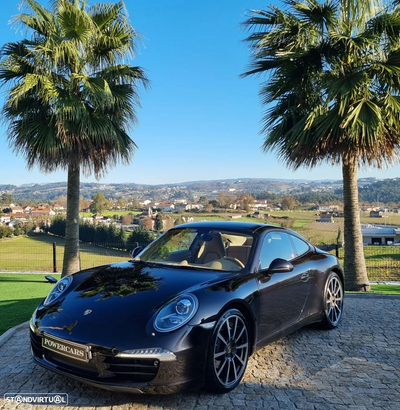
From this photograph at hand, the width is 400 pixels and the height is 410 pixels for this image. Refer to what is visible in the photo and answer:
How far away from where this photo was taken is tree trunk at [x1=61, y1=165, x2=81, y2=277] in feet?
33.1

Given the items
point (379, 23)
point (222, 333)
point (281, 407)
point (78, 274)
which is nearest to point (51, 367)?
point (78, 274)

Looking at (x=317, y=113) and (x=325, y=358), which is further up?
(x=317, y=113)

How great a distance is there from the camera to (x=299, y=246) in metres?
4.76

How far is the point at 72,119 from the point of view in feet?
30.1

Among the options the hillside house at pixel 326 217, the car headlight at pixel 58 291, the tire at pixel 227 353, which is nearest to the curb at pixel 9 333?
the car headlight at pixel 58 291

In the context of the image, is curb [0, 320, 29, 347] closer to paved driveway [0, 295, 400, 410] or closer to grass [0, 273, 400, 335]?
paved driveway [0, 295, 400, 410]

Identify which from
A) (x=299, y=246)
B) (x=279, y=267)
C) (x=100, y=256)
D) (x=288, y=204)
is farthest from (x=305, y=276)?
(x=288, y=204)

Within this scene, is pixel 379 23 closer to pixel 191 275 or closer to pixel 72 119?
pixel 72 119

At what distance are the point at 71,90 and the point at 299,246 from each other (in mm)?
7392

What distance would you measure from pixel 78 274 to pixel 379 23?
8.51 meters

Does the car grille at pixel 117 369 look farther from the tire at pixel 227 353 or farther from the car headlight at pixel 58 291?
the car headlight at pixel 58 291

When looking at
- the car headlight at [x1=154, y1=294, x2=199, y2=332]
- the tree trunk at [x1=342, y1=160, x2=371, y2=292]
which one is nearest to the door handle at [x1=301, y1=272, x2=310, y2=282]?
the car headlight at [x1=154, y1=294, x2=199, y2=332]

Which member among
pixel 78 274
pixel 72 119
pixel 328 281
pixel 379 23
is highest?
pixel 379 23

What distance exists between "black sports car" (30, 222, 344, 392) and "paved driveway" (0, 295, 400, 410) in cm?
23
